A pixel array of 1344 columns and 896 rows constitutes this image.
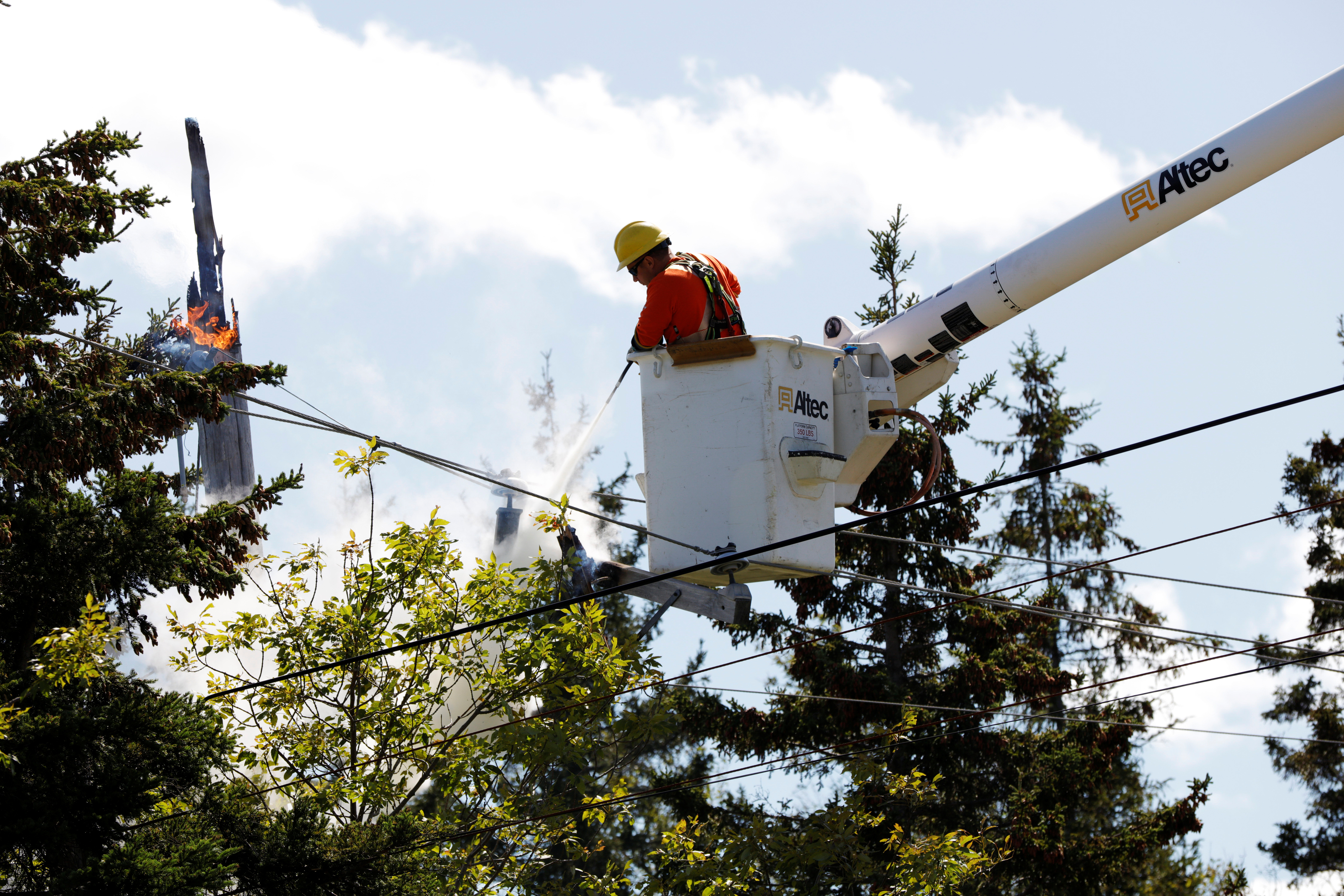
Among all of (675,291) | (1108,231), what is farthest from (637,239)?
(1108,231)

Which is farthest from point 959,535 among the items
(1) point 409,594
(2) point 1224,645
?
(1) point 409,594

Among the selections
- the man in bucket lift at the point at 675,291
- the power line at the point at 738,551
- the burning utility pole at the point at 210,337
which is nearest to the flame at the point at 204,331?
the burning utility pole at the point at 210,337

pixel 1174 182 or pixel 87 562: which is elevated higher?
pixel 1174 182

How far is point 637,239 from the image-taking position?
945 centimetres

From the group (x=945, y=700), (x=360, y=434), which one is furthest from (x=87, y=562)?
(x=945, y=700)

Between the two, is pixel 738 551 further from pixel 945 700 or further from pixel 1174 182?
pixel 945 700

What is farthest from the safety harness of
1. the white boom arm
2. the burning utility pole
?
the burning utility pole

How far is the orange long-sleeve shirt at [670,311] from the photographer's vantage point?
915 centimetres

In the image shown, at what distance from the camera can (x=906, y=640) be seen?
Result: 18750mm

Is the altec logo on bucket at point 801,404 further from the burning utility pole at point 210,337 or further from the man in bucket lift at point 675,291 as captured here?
the burning utility pole at point 210,337

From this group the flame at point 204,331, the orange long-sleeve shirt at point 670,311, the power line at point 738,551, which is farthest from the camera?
the flame at point 204,331

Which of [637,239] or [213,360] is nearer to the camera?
[637,239]

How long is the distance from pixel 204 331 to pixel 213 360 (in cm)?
34

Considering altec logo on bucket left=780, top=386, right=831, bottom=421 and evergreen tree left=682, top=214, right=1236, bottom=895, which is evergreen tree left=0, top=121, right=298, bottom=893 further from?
evergreen tree left=682, top=214, right=1236, bottom=895
